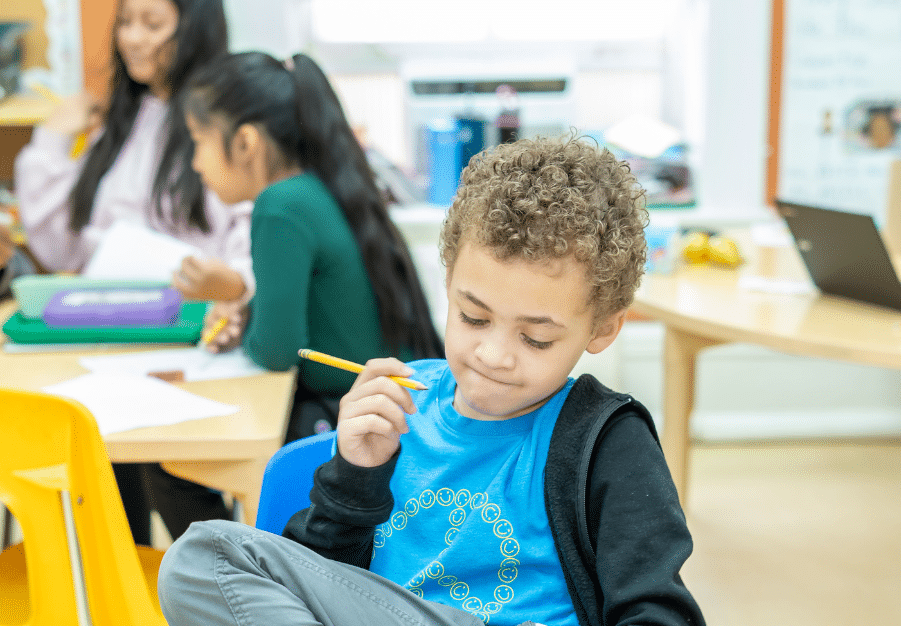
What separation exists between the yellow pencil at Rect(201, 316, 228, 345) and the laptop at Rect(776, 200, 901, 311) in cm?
112

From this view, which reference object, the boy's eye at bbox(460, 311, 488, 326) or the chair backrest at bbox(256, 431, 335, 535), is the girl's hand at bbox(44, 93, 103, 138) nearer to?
the chair backrest at bbox(256, 431, 335, 535)

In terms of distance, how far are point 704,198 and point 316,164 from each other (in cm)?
183

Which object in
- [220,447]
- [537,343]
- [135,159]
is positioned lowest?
[220,447]

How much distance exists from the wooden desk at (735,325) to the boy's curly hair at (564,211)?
2.30 ft

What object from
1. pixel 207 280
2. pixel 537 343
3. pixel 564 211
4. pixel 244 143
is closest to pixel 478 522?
pixel 537 343

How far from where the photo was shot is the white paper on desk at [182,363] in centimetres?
151

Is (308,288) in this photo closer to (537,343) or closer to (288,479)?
(288,479)

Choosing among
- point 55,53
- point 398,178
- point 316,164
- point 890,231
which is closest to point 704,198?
point 890,231

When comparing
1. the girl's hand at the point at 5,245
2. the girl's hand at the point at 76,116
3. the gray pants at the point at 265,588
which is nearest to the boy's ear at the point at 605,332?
the gray pants at the point at 265,588

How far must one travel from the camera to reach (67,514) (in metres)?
0.93

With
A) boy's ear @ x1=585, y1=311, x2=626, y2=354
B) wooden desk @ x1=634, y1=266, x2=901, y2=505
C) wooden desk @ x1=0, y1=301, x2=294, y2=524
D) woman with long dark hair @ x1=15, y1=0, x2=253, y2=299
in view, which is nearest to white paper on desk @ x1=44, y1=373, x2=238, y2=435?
wooden desk @ x1=0, y1=301, x2=294, y2=524

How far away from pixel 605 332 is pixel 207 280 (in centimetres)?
94

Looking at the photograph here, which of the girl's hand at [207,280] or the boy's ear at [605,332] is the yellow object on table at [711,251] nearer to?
the girl's hand at [207,280]

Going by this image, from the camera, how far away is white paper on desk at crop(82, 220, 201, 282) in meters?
1.96
